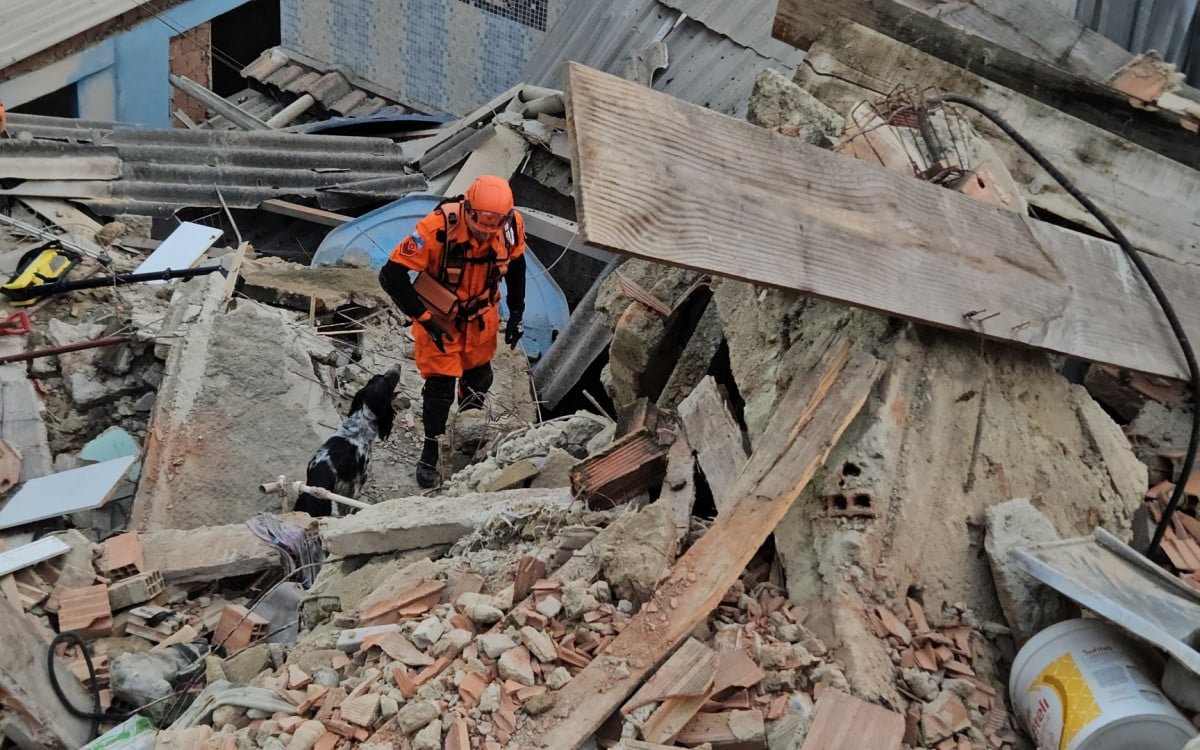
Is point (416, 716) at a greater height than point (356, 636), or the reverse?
point (416, 716)

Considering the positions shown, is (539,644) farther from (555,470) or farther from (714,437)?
(555,470)

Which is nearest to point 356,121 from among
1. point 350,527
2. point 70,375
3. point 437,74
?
point 437,74

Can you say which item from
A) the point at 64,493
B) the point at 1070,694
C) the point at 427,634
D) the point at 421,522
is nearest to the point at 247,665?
the point at 421,522

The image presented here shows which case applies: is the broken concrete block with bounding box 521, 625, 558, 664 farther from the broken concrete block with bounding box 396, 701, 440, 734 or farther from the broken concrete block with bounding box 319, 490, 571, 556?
the broken concrete block with bounding box 319, 490, 571, 556

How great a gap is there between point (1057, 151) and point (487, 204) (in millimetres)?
2733

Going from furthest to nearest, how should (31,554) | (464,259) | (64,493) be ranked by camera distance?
(464,259)
(64,493)
(31,554)

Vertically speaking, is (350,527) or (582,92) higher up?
(582,92)

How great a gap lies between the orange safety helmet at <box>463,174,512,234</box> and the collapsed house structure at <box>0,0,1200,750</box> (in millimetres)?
Result: 712

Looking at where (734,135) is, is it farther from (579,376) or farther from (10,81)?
(10,81)

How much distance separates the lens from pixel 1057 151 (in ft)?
14.9

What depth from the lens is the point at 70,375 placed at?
6883 millimetres

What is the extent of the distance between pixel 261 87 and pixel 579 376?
717cm

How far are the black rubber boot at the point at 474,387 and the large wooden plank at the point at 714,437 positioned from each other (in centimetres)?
276

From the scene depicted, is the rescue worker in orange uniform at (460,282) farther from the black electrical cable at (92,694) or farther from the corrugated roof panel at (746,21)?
the corrugated roof panel at (746,21)
